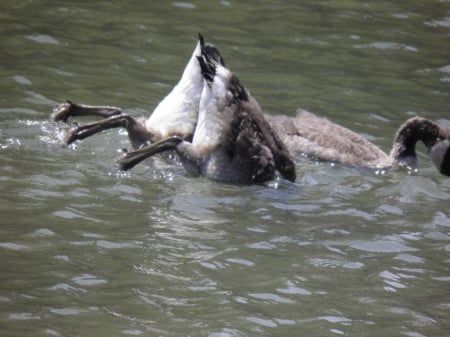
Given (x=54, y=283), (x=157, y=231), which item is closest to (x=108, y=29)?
(x=157, y=231)

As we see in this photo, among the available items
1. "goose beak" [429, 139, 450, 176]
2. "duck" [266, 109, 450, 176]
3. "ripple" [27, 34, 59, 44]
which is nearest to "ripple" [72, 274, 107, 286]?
"duck" [266, 109, 450, 176]

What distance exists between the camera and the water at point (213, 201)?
6.43 meters

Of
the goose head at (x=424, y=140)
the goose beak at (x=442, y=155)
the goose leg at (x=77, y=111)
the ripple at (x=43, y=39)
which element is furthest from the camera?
the ripple at (x=43, y=39)

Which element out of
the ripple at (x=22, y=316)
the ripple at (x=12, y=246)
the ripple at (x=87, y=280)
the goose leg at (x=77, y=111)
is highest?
the goose leg at (x=77, y=111)

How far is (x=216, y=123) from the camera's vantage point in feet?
29.6

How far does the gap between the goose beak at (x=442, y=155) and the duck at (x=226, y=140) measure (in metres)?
2.36

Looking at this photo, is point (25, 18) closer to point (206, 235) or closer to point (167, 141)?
point (167, 141)

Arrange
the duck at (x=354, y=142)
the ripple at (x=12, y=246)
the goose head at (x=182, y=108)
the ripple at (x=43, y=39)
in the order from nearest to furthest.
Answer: the ripple at (x=12, y=246) → the goose head at (x=182, y=108) → the duck at (x=354, y=142) → the ripple at (x=43, y=39)

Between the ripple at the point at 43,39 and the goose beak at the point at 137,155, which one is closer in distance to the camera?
the goose beak at the point at 137,155

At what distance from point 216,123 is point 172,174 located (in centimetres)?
68

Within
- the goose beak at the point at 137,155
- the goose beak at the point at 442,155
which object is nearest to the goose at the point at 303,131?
the goose beak at the point at 442,155

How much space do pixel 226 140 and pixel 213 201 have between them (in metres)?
0.73

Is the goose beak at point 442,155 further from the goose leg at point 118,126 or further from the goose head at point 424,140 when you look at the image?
the goose leg at point 118,126

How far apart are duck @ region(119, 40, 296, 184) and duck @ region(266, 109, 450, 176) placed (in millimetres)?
1421
